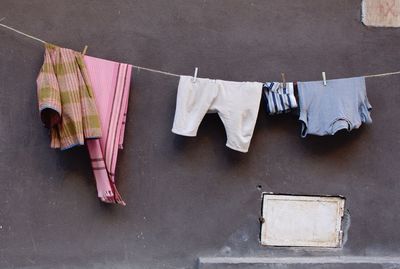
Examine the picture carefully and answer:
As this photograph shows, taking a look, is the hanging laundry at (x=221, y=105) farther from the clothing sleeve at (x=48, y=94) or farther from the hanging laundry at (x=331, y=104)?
the clothing sleeve at (x=48, y=94)

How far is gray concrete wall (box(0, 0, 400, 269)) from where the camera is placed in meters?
4.06

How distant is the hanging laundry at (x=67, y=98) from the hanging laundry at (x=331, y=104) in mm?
1390

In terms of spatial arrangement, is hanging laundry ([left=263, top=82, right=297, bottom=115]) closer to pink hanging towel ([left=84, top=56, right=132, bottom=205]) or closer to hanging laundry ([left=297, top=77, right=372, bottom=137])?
hanging laundry ([left=297, top=77, right=372, bottom=137])

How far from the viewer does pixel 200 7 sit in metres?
4.14

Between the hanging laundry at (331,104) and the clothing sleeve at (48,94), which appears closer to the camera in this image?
the clothing sleeve at (48,94)

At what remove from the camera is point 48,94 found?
372 cm

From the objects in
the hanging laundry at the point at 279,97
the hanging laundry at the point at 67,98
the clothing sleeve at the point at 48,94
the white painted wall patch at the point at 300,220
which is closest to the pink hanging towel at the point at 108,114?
the hanging laundry at the point at 67,98

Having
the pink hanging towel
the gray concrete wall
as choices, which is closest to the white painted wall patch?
the gray concrete wall

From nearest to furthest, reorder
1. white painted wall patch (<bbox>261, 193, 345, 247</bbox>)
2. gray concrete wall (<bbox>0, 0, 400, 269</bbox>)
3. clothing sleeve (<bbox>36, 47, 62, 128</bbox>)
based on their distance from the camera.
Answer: clothing sleeve (<bbox>36, 47, 62, 128</bbox>) → gray concrete wall (<bbox>0, 0, 400, 269</bbox>) → white painted wall patch (<bbox>261, 193, 345, 247</bbox>)

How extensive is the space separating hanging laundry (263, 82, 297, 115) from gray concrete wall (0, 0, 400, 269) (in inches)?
6.7

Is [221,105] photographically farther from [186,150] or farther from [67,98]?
[67,98]

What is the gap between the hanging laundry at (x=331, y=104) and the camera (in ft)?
13.1

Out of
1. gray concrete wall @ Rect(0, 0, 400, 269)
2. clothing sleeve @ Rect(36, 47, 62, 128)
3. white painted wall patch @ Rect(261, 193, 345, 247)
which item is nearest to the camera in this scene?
clothing sleeve @ Rect(36, 47, 62, 128)

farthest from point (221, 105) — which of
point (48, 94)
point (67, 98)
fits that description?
point (48, 94)
